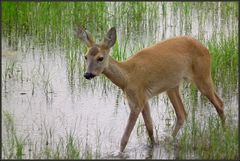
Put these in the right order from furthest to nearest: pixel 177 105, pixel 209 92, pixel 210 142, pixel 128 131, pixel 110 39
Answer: pixel 177 105
pixel 209 92
pixel 128 131
pixel 110 39
pixel 210 142

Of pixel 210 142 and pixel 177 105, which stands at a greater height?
pixel 177 105

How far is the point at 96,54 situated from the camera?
9.64 metres

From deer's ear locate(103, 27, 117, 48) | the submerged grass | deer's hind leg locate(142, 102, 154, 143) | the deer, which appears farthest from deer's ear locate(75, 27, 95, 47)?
the submerged grass

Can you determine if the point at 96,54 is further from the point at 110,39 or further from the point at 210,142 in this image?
the point at 210,142

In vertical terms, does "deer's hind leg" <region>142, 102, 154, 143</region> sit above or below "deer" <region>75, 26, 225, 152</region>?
below

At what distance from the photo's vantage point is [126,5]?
16609 mm

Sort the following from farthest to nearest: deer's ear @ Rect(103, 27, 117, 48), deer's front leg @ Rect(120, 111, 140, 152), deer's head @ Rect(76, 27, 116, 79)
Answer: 1. deer's front leg @ Rect(120, 111, 140, 152)
2. deer's ear @ Rect(103, 27, 117, 48)
3. deer's head @ Rect(76, 27, 116, 79)

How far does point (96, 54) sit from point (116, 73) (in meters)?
0.53

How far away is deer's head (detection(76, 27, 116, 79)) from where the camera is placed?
9594 mm

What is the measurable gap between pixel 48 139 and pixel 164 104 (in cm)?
246

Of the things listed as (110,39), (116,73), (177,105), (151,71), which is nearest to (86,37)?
(110,39)

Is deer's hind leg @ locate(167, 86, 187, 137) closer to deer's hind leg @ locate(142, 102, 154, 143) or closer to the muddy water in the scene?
the muddy water

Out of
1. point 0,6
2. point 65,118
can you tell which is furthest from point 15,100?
point 0,6

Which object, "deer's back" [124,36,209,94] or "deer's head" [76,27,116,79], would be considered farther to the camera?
"deer's back" [124,36,209,94]
